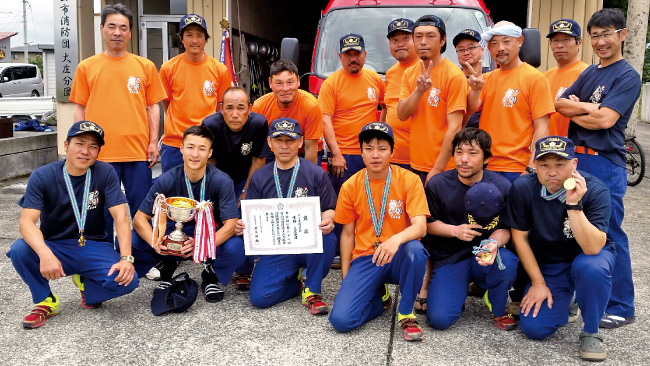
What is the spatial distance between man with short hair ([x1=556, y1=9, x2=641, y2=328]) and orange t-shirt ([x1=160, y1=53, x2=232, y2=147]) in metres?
2.85

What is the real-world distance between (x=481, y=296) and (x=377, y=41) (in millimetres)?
2860

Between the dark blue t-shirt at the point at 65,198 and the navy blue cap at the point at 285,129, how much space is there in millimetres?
1150

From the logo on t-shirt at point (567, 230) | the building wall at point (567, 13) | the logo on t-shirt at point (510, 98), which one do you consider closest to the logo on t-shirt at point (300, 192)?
the logo on t-shirt at point (510, 98)

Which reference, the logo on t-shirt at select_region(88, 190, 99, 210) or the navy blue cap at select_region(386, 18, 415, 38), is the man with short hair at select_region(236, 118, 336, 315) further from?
the navy blue cap at select_region(386, 18, 415, 38)

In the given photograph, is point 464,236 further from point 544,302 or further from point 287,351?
point 287,351

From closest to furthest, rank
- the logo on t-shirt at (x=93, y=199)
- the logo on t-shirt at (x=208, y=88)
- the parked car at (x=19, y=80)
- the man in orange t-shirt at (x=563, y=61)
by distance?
the logo on t-shirt at (x=93, y=199) → the man in orange t-shirt at (x=563, y=61) → the logo on t-shirt at (x=208, y=88) → the parked car at (x=19, y=80)

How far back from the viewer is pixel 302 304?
13.2 feet

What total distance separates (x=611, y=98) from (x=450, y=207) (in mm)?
1226

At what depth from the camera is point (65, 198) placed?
3.73 m

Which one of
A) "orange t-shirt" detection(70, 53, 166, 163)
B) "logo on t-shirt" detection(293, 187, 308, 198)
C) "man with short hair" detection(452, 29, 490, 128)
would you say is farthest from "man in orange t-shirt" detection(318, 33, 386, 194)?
"orange t-shirt" detection(70, 53, 166, 163)

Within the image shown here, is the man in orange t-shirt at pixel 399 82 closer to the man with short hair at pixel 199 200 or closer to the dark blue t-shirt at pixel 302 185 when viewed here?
the dark blue t-shirt at pixel 302 185

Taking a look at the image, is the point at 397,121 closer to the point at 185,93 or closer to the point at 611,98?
the point at 611,98

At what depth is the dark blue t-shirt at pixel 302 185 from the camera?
13.6 feet

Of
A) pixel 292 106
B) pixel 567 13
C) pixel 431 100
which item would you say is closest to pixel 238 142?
pixel 292 106
